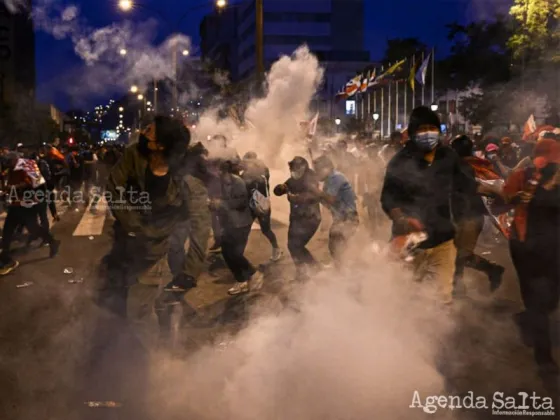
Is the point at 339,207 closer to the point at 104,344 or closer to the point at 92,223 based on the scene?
the point at 104,344

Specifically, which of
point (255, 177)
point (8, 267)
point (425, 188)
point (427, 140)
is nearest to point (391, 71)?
point (255, 177)

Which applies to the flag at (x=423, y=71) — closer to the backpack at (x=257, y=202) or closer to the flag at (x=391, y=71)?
the flag at (x=391, y=71)

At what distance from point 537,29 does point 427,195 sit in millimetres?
16372

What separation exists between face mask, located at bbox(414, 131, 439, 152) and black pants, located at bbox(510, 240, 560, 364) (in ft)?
2.81

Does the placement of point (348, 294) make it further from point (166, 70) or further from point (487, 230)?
point (166, 70)

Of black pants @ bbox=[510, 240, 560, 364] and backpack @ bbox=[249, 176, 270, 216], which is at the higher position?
backpack @ bbox=[249, 176, 270, 216]

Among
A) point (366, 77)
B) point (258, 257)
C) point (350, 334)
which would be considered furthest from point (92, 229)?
point (366, 77)

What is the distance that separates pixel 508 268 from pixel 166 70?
58.4 feet

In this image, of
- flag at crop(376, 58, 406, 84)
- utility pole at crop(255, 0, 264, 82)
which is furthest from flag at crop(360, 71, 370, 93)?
utility pole at crop(255, 0, 264, 82)

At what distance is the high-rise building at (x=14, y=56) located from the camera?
35844 millimetres

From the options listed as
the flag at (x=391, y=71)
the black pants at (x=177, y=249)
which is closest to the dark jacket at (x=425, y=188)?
the black pants at (x=177, y=249)

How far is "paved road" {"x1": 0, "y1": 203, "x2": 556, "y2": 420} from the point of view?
12.8 ft

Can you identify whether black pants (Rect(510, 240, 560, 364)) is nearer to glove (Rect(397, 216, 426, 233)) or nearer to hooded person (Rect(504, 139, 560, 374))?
hooded person (Rect(504, 139, 560, 374))

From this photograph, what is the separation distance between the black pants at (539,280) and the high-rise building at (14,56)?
103 feet
